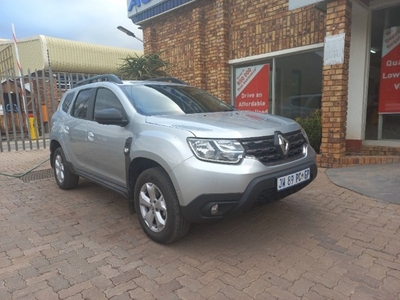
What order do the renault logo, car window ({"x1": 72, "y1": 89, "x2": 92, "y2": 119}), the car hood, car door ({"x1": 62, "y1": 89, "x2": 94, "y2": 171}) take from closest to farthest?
the car hood
the renault logo
car door ({"x1": 62, "y1": 89, "x2": 94, "y2": 171})
car window ({"x1": 72, "y1": 89, "x2": 92, "y2": 119})

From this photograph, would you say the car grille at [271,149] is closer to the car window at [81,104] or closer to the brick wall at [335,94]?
the car window at [81,104]

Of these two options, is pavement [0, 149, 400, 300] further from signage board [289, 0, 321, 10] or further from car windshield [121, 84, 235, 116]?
signage board [289, 0, 321, 10]

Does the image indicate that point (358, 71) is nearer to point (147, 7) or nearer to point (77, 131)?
point (77, 131)

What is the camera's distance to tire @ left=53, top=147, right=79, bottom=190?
15.9ft

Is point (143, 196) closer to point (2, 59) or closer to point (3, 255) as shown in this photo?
point (3, 255)

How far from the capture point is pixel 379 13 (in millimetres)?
5895

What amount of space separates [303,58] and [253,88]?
63.1 inches

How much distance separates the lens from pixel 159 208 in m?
2.91

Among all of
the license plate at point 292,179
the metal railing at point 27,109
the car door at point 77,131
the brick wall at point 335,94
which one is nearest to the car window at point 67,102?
the car door at point 77,131

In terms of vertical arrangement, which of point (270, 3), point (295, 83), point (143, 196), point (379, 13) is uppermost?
point (270, 3)

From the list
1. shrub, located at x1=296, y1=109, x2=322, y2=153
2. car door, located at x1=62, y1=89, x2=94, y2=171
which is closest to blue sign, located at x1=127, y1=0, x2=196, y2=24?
shrub, located at x1=296, y1=109, x2=322, y2=153

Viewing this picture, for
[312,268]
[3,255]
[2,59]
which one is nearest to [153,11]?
[3,255]

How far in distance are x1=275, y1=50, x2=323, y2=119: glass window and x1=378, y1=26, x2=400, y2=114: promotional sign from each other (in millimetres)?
1253

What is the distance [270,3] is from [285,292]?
22.6 feet
